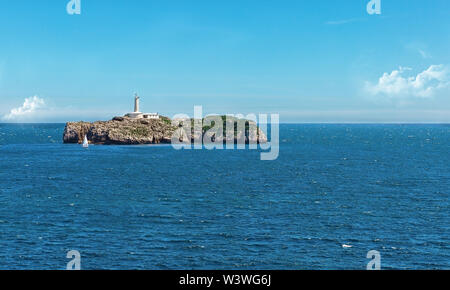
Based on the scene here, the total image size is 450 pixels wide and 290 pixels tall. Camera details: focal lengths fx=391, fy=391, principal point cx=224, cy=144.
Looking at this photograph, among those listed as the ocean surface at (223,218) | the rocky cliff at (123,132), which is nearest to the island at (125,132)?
the rocky cliff at (123,132)

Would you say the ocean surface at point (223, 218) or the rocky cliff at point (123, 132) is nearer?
the ocean surface at point (223, 218)

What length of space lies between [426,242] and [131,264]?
33648mm

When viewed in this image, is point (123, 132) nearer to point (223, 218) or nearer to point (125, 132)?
point (125, 132)

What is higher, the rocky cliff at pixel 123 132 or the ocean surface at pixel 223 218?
the rocky cliff at pixel 123 132

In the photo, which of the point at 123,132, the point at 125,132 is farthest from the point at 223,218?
the point at 125,132

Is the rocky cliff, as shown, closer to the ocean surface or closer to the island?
the island

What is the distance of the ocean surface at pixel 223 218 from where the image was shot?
40.6 metres

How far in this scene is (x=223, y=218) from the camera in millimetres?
55531

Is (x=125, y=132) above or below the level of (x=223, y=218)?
above

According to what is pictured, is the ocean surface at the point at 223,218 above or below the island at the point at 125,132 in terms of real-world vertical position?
below

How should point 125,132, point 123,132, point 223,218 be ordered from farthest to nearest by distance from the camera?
point 125,132
point 123,132
point 223,218

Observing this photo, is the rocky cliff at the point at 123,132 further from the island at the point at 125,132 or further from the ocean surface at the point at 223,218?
the ocean surface at the point at 223,218

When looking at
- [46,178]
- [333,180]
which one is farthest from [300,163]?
[46,178]

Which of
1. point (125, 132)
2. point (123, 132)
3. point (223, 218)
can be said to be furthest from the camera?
point (125, 132)
